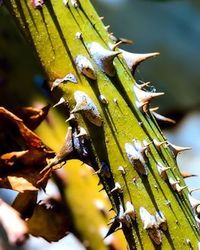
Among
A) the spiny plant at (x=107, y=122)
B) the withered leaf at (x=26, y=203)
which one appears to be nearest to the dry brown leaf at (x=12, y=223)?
the withered leaf at (x=26, y=203)

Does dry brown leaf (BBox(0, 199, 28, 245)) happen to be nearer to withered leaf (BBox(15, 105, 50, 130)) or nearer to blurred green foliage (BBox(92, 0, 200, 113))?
withered leaf (BBox(15, 105, 50, 130))

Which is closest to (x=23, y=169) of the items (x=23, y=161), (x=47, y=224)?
(x=23, y=161)

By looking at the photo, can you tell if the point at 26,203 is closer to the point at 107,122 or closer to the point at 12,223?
the point at 12,223

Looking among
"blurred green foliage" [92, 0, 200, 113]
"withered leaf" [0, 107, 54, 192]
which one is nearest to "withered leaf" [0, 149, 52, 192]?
"withered leaf" [0, 107, 54, 192]

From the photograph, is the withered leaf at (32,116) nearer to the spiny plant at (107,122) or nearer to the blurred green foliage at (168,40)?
the spiny plant at (107,122)

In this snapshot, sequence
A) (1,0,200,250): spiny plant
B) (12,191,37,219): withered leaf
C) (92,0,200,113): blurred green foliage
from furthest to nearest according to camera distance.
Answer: (92,0,200,113): blurred green foliage → (12,191,37,219): withered leaf → (1,0,200,250): spiny plant

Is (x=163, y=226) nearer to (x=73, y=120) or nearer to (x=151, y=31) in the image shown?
(x=73, y=120)
